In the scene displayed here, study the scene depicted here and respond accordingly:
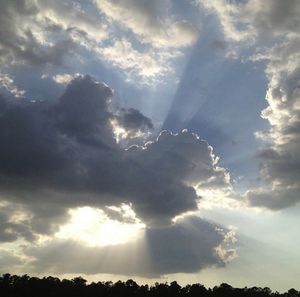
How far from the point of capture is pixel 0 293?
188m

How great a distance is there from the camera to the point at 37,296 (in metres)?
200

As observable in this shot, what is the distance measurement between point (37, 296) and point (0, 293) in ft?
63.7
